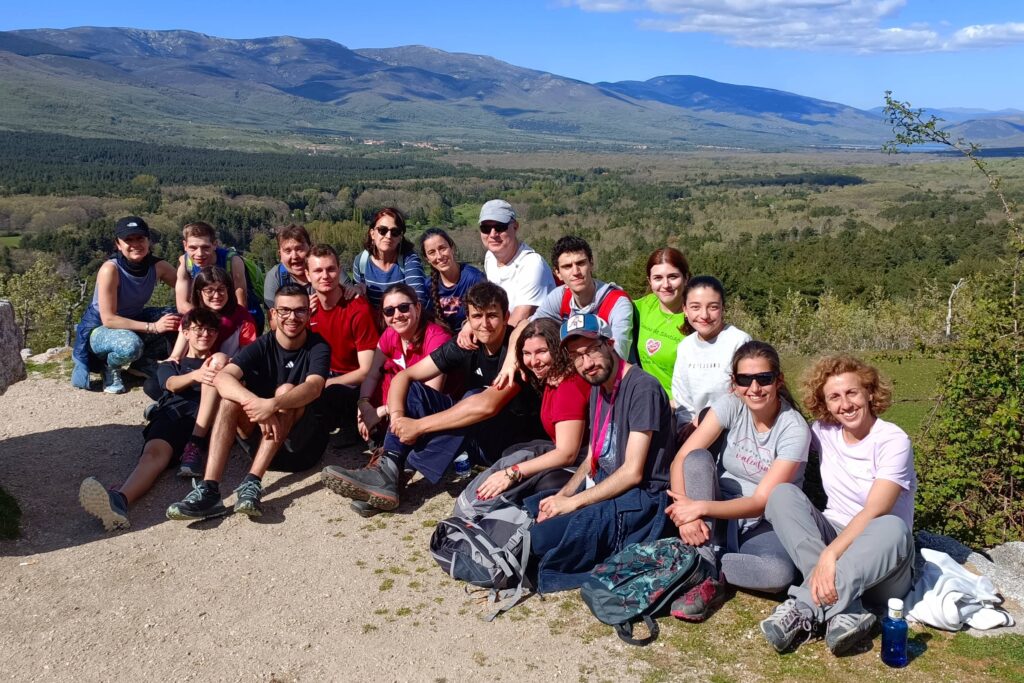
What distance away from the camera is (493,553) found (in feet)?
18.5

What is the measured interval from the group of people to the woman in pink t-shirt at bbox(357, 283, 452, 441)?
0.8 inches

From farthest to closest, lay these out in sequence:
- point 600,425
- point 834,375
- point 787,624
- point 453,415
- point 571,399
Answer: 1. point 453,415
2. point 571,399
3. point 600,425
4. point 834,375
5. point 787,624

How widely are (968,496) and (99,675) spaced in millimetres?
6790

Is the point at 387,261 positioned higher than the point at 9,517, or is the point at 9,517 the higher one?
the point at 387,261

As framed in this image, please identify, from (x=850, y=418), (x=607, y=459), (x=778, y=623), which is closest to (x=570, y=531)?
(x=607, y=459)

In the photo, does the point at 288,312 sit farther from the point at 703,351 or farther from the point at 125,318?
the point at 125,318

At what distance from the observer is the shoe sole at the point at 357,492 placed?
638cm

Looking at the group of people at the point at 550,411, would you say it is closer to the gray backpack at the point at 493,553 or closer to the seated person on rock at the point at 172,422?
the seated person on rock at the point at 172,422

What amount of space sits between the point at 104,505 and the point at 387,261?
318cm

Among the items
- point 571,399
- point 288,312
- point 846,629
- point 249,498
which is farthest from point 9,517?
point 846,629

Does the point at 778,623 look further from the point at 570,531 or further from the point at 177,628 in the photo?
the point at 177,628

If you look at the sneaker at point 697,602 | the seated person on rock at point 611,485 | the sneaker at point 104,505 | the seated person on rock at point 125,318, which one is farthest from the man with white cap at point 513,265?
the seated person on rock at point 125,318

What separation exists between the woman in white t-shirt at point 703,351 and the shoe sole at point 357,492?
91.5 inches

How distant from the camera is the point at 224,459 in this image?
22.2ft
